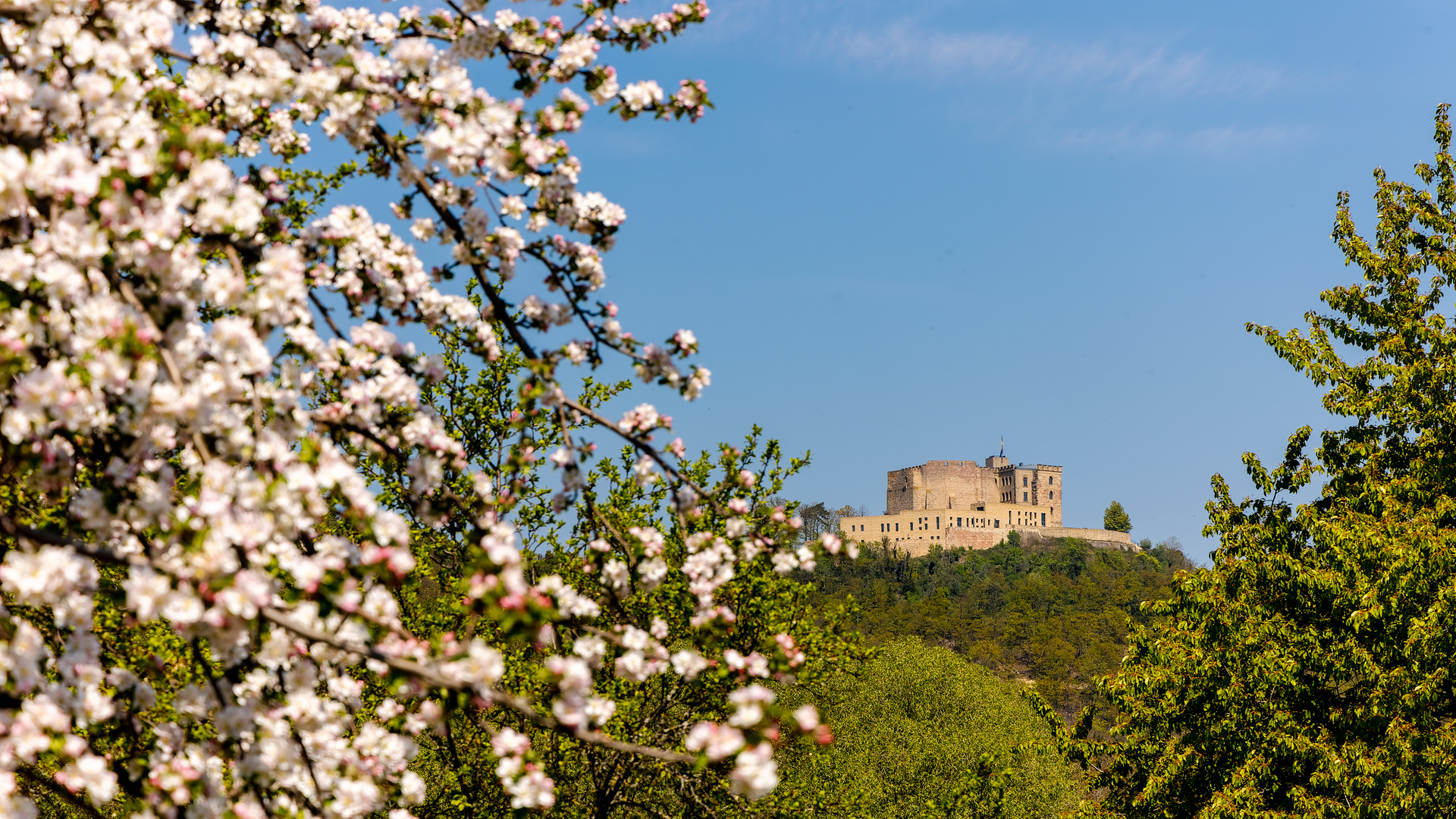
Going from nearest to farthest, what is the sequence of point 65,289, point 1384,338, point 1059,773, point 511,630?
point 511,630
point 65,289
point 1384,338
point 1059,773

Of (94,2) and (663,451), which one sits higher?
(94,2)

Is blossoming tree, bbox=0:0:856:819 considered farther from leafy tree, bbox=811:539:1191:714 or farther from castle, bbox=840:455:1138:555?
castle, bbox=840:455:1138:555

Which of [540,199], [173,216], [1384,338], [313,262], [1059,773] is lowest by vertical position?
[1059,773]

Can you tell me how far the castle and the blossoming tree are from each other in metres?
128

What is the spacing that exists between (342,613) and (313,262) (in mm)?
2245

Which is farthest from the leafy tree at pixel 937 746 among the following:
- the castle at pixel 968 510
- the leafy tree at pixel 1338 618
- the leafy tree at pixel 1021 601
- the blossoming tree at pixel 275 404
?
the castle at pixel 968 510

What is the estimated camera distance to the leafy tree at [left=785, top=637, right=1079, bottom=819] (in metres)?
26.1

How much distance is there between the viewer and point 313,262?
465 centimetres

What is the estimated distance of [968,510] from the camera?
13562 centimetres

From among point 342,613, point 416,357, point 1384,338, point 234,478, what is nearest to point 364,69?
point 416,357

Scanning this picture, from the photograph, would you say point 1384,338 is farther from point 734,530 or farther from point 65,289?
point 65,289

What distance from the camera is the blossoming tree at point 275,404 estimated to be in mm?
2965

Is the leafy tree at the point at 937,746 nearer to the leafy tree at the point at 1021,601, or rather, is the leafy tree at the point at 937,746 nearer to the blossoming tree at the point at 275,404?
the blossoming tree at the point at 275,404

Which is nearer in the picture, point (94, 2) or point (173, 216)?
point (173, 216)
